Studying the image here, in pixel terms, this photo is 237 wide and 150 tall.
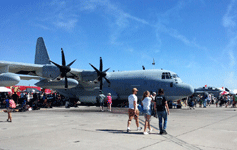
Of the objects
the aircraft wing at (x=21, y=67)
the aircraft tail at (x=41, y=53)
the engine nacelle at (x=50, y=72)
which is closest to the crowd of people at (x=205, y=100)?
the engine nacelle at (x=50, y=72)

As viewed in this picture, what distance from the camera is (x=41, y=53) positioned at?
1065 inches

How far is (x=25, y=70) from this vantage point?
2153cm

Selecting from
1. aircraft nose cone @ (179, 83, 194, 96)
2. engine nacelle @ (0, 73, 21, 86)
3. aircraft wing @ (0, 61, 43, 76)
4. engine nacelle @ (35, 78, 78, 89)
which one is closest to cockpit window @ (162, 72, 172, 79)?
aircraft nose cone @ (179, 83, 194, 96)

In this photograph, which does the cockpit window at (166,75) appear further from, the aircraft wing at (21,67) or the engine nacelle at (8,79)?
the engine nacelle at (8,79)

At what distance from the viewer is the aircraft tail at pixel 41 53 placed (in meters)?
26.7

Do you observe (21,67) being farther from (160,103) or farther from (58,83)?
(160,103)

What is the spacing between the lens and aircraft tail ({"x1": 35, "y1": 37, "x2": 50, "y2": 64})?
1051 inches

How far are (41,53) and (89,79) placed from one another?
8.40 meters

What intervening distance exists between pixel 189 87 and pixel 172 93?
1738 millimetres

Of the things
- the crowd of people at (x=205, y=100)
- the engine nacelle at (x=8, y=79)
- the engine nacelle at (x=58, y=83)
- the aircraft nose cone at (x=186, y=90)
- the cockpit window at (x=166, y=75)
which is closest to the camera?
the engine nacelle at (x=8, y=79)

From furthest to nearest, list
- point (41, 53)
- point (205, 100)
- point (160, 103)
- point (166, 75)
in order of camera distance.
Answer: point (41, 53) < point (205, 100) < point (166, 75) < point (160, 103)

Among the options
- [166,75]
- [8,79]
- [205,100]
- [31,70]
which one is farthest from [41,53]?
[205,100]

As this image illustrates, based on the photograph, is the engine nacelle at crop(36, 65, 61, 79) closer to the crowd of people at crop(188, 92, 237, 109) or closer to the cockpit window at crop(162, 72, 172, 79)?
the cockpit window at crop(162, 72, 172, 79)

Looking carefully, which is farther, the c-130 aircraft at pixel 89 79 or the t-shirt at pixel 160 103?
the c-130 aircraft at pixel 89 79
